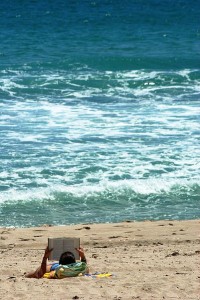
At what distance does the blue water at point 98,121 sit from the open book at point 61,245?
452cm

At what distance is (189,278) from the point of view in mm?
13219

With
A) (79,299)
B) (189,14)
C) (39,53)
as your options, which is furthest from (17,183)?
Result: (189,14)

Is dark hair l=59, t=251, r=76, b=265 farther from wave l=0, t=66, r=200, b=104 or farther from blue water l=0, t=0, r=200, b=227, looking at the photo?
wave l=0, t=66, r=200, b=104

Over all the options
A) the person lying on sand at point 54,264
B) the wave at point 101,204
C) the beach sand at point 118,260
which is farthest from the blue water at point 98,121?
the person lying on sand at point 54,264

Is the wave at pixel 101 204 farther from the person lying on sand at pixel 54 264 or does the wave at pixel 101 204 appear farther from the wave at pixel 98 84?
the wave at pixel 98 84

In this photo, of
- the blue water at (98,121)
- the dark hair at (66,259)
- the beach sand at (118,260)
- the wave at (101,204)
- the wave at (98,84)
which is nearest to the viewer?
the beach sand at (118,260)

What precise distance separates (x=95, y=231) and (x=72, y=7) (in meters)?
38.7

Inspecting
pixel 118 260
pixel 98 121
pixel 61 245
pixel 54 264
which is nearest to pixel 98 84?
pixel 98 121

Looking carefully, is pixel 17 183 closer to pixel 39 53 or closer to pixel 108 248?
pixel 108 248

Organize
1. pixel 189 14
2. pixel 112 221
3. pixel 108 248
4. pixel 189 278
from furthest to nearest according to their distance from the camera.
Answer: pixel 189 14 → pixel 112 221 → pixel 108 248 → pixel 189 278

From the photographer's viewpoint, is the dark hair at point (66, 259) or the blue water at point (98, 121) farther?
the blue water at point (98, 121)

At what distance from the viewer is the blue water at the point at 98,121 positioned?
19.7m

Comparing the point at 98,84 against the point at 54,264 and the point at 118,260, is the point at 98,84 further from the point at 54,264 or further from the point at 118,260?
the point at 54,264

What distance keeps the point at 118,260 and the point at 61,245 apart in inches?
47.5
